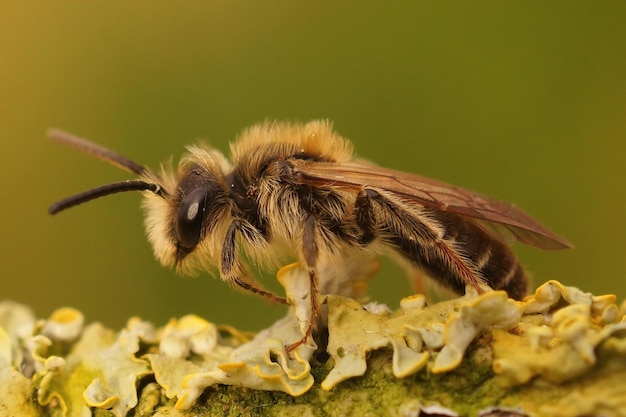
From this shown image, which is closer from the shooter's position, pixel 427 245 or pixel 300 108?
pixel 427 245

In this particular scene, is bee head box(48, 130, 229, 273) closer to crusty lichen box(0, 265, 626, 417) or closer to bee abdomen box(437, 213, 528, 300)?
crusty lichen box(0, 265, 626, 417)

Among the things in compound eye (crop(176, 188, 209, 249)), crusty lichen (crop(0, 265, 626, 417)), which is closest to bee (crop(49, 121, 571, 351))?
compound eye (crop(176, 188, 209, 249))

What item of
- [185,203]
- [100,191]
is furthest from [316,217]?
[100,191]

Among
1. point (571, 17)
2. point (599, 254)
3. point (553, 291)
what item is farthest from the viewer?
point (571, 17)

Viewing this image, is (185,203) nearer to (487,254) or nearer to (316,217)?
(316,217)

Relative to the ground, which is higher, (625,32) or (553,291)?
(625,32)

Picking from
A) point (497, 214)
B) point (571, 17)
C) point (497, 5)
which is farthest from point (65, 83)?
point (497, 214)

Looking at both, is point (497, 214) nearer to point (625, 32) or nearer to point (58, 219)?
point (625, 32)

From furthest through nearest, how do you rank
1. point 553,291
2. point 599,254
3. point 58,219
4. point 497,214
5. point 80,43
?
1. point 80,43
2. point 58,219
3. point 599,254
4. point 497,214
5. point 553,291

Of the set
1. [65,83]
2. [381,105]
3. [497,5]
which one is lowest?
[65,83]
